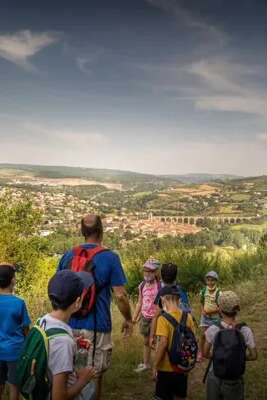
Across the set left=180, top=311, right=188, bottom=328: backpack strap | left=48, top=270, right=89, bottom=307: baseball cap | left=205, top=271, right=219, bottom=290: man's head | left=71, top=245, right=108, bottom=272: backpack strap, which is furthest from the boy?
left=205, top=271, right=219, bottom=290: man's head

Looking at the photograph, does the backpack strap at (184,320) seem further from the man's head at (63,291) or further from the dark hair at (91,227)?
the man's head at (63,291)

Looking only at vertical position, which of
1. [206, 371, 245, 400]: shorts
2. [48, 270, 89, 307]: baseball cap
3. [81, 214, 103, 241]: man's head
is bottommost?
[206, 371, 245, 400]: shorts

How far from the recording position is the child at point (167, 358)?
3.70 metres

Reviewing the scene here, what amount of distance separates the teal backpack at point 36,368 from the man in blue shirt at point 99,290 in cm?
136

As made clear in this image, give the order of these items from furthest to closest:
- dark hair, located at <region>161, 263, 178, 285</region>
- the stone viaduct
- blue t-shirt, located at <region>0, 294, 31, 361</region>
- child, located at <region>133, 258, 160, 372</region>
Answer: the stone viaduct → child, located at <region>133, 258, 160, 372</region> → dark hair, located at <region>161, 263, 178, 285</region> → blue t-shirt, located at <region>0, 294, 31, 361</region>

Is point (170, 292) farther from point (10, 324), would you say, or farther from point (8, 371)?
point (8, 371)

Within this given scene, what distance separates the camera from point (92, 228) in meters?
3.82

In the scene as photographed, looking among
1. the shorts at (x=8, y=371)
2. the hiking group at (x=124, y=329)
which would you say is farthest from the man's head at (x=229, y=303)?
the shorts at (x=8, y=371)

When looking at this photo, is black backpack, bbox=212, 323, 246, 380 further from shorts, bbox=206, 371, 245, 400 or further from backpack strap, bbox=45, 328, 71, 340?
backpack strap, bbox=45, 328, 71, 340

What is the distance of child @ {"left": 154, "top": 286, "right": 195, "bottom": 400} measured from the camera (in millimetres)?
3701

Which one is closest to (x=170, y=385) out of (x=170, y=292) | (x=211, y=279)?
(x=170, y=292)

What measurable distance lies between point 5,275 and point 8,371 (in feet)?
2.93

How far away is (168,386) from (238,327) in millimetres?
857

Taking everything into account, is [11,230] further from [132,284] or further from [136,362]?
[136,362]
